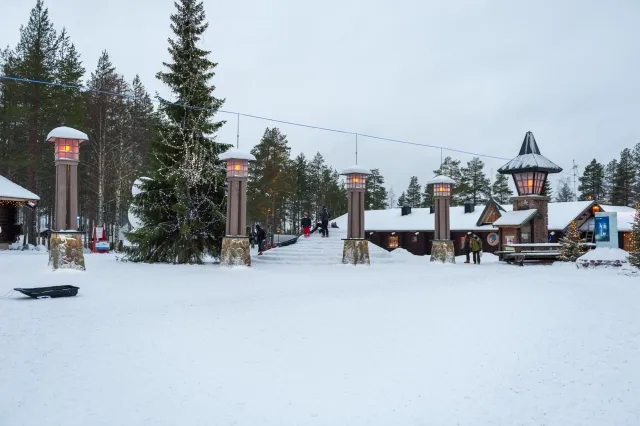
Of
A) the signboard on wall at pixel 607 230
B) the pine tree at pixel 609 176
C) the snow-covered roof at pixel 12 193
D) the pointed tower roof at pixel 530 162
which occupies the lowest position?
the signboard on wall at pixel 607 230

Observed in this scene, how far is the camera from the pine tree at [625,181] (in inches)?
2462

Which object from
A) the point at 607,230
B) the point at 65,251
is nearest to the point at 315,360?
the point at 65,251

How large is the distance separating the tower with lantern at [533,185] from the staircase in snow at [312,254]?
10.4 metres

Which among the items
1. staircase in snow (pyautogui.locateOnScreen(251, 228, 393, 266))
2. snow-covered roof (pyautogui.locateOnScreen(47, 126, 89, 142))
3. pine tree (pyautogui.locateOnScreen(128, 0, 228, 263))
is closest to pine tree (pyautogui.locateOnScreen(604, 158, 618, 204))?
staircase in snow (pyautogui.locateOnScreen(251, 228, 393, 266))

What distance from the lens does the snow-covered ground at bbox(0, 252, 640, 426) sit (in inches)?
212

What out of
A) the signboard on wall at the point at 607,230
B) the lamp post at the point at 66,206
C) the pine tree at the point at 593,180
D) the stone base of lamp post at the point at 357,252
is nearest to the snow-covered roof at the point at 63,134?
the lamp post at the point at 66,206

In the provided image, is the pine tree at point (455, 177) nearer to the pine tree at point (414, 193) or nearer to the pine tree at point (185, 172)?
the pine tree at point (414, 193)

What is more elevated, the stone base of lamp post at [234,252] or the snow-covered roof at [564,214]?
the snow-covered roof at [564,214]

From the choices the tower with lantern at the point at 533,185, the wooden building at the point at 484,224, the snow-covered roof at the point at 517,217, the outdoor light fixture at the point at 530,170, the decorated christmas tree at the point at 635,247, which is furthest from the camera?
the wooden building at the point at 484,224

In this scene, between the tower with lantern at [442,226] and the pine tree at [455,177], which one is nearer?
the tower with lantern at [442,226]

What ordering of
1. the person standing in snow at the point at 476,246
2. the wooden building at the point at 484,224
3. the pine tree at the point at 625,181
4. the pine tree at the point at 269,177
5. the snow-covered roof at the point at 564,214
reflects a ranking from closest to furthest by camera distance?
the person standing in snow at the point at 476,246 < the wooden building at the point at 484,224 < the snow-covered roof at the point at 564,214 < the pine tree at the point at 269,177 < the pine tree at the point at 625,181

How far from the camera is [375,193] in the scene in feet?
249

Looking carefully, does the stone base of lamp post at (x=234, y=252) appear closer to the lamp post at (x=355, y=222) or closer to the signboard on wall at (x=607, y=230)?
the lamp post at (x=355, y=222)

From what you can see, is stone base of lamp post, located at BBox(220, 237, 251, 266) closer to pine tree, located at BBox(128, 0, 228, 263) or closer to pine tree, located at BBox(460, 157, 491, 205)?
pine tree, located at BBox(128, 0, 228, 263)
